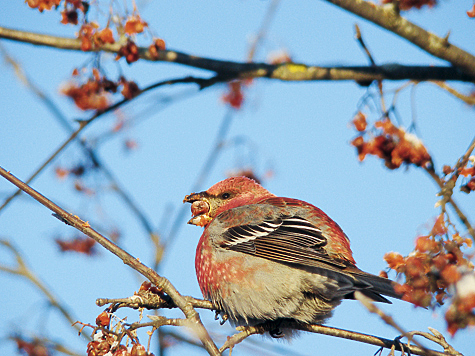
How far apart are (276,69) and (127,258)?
5.81 ft

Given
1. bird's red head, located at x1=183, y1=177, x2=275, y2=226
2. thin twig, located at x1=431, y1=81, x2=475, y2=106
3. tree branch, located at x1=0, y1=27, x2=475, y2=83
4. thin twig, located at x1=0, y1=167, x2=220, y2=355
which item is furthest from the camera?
bird's red head, located at x1=183, y1=177, x2=275, y2=226

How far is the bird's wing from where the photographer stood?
3.01 meters

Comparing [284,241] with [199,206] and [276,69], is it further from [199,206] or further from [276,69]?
[276,69]

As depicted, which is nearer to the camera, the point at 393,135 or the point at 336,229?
the point at 393,135

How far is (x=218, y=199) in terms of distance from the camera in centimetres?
401

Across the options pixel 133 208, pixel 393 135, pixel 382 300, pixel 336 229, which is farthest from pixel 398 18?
pixel 133 208

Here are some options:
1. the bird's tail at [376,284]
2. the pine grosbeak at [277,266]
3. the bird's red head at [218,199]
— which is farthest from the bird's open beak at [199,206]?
the bird's tail at [376,284]

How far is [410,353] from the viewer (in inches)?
92.4

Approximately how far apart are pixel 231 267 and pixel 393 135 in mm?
1344

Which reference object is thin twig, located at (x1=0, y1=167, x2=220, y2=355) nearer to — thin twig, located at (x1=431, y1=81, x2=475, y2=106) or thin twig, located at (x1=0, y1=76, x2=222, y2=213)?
thin twig, located at (x1=0, y1=76, x2=222, y2=213)

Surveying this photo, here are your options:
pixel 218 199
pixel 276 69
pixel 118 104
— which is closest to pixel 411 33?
pixel 276 69

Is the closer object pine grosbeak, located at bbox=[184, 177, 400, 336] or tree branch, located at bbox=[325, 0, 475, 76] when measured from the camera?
tree branch, located at bbox=[325, 0, 475, 76]

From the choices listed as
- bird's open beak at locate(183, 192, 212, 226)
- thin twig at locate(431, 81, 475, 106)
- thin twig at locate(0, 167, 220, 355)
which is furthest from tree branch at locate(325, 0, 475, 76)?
bird's open beak at locate(183, 192, 212, 226)

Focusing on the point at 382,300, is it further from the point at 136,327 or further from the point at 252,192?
the point at 136,327
